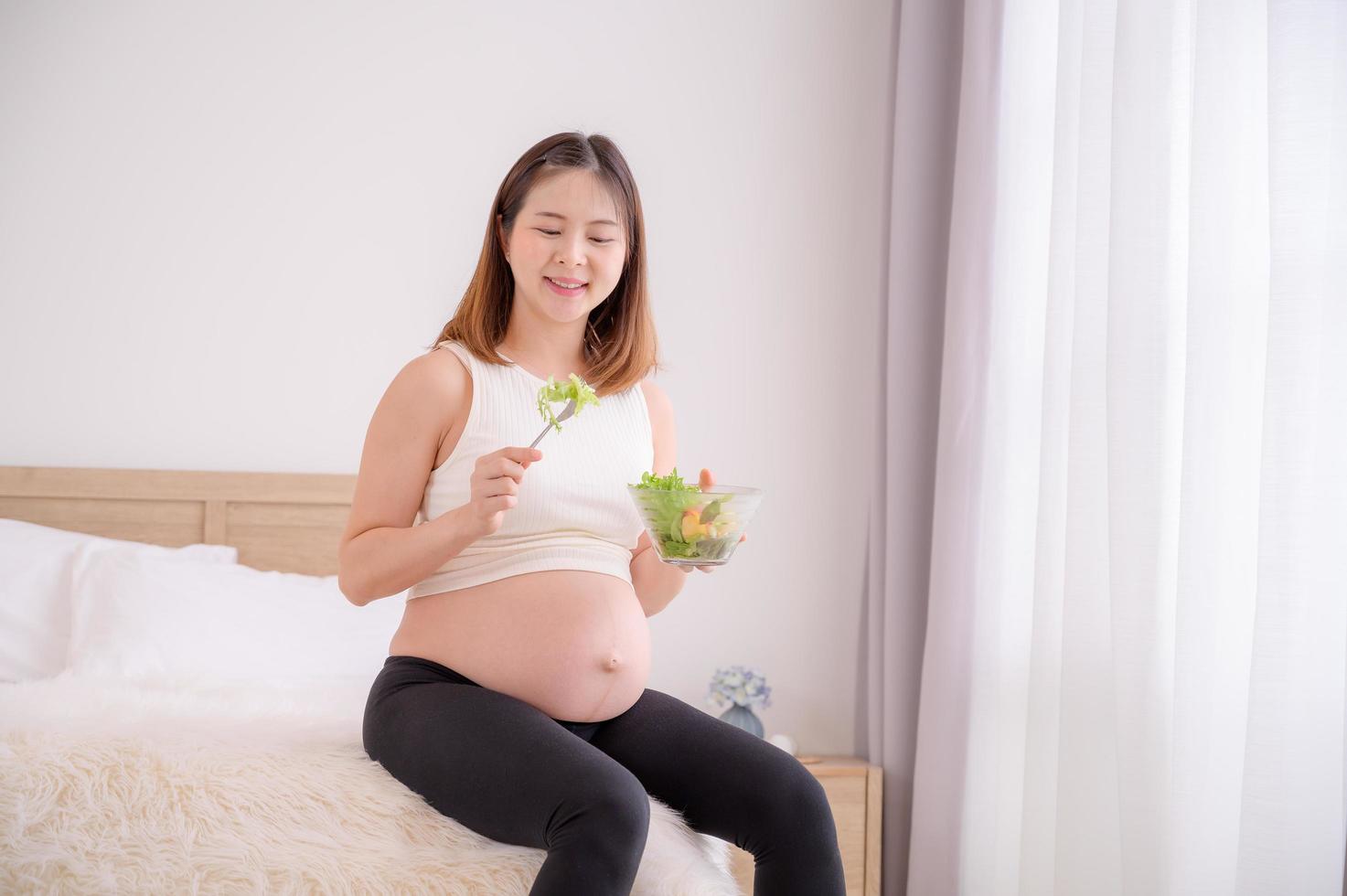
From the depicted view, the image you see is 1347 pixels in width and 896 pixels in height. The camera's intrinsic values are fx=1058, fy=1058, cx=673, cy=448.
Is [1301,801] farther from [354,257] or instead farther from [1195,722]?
[354,257]

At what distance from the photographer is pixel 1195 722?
1725mm

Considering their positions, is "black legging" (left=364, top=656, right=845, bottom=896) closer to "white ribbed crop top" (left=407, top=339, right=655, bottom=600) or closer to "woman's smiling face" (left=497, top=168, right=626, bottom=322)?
"white ribbed crop top" (left=407, top=339, right=655, bottom=600)

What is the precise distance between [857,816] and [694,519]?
1737 millimetres

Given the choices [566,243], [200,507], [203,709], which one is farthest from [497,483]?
[200,507]

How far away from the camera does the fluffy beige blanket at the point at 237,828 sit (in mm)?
1215

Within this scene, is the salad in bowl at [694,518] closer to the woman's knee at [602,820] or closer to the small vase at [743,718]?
the woman's knee at [602,820]

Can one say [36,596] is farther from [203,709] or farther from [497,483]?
[497,483]

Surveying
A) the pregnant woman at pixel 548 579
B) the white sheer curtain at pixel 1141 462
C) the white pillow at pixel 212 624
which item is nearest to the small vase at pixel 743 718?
the white sheer curtain at pixel 1141 462

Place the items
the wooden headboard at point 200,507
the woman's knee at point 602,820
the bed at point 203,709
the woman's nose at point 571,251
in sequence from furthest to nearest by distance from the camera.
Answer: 1. the wooden headboard at point 200,507
2. the woman's nose at point 571,251
3. the bed at point 203,709
4. the woman's knee at point 602,820

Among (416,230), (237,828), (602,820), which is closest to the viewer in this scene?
(602,820)

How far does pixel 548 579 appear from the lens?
1436 millimetres

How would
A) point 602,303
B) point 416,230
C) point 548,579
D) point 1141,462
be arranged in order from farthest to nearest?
point 416,230 → point 1141,462 → point 602,303 → point 548,579

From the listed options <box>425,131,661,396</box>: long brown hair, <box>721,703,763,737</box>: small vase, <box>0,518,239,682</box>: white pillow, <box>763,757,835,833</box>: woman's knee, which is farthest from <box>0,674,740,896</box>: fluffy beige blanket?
<box>721,703,763,737</box>: small vase

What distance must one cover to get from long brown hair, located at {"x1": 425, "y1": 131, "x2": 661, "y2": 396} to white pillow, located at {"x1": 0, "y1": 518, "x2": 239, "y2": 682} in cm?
130
